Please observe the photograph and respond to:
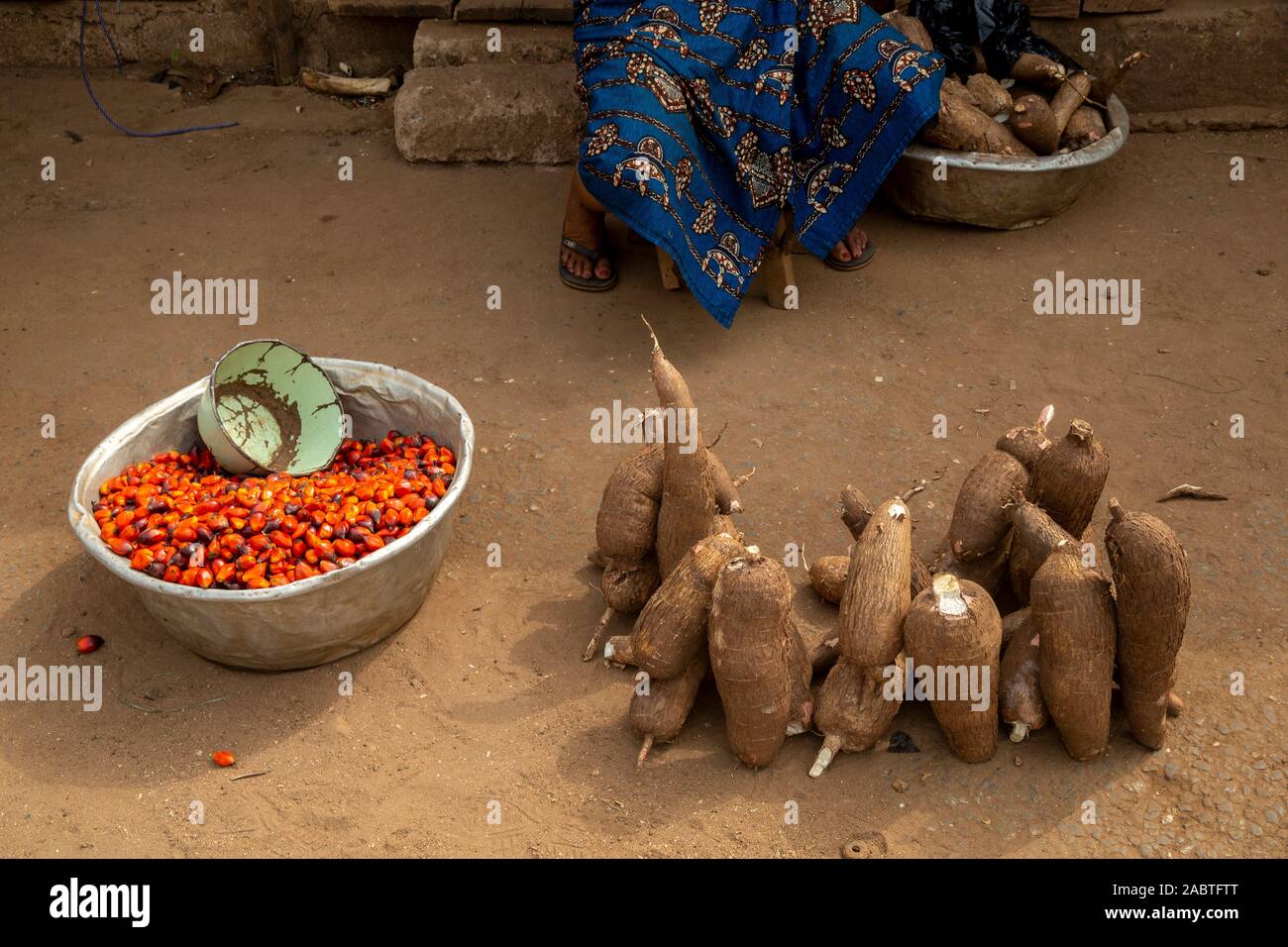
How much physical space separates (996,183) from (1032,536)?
8.23 feet

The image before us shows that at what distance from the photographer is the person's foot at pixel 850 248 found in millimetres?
5211

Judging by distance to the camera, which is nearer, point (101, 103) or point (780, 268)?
point (780, 268)

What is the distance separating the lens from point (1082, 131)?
527 cm

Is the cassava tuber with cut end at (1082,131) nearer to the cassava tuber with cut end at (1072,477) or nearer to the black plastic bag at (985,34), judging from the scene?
the black plastic bag at (985,34)

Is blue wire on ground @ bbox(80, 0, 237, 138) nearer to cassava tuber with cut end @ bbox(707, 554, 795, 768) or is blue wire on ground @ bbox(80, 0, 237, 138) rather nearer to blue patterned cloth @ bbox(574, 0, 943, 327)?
blue patterned cloth @ bbox(574, 0, 943, 327)

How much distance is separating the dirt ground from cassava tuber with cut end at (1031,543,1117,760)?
0.61ft

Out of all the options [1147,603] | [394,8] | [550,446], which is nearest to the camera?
[1147,603]

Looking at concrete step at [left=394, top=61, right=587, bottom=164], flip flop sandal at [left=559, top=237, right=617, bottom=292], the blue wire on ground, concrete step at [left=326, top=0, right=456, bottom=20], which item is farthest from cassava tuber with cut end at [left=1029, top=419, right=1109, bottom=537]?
the blue wire on ground

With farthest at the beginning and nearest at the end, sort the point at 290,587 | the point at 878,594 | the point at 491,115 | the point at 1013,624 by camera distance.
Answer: the point at 491,115 → the point at 1013,624 → the point at 290,587 → the point at 878,594

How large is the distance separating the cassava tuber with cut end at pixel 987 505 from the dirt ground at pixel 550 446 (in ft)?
1.60

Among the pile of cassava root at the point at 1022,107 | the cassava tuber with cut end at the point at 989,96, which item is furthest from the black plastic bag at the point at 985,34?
the cassava tuber with cut end at the point at 989,96

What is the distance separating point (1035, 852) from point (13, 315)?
4345 millimetres

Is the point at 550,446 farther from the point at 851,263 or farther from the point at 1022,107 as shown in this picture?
the point at 1022,107

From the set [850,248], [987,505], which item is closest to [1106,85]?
[850,248]
